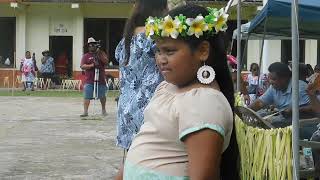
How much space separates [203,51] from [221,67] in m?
0.11

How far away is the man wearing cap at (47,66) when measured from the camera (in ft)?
86.8

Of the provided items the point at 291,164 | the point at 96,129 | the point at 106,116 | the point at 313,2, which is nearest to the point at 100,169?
the point at 313,2

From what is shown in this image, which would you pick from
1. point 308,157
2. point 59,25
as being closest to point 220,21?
point 308,157

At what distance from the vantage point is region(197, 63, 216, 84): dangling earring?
2277 millimetres

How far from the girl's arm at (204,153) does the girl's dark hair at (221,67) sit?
0.26 metres

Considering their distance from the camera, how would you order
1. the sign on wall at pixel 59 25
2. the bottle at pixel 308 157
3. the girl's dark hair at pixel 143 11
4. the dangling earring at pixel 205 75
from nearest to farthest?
1. the dangling earring at pixel 205 75
2. the girl's dark hair at pixel 143 11
3. the bottle at pixel 308 157
4. the sign on wall at pixel 59 25

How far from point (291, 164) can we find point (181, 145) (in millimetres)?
906

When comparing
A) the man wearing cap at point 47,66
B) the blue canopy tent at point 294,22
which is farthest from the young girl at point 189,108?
the man wearing cap at point 47,66

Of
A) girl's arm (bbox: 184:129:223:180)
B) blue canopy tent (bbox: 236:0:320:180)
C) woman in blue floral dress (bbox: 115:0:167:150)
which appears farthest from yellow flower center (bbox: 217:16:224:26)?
woman in blue floral dress (bbox: 115:0:167:150)

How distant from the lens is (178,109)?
222 cm

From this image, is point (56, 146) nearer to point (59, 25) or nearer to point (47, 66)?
point (47, 66)

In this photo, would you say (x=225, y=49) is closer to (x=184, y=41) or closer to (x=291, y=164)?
(x=184, y=41)

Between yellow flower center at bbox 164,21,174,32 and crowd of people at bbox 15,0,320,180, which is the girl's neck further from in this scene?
yellow flower center at bbox 164,21,174,32

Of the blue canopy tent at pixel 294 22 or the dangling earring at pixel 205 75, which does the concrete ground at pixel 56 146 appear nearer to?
the blue canopy tent at pixel 294 22
